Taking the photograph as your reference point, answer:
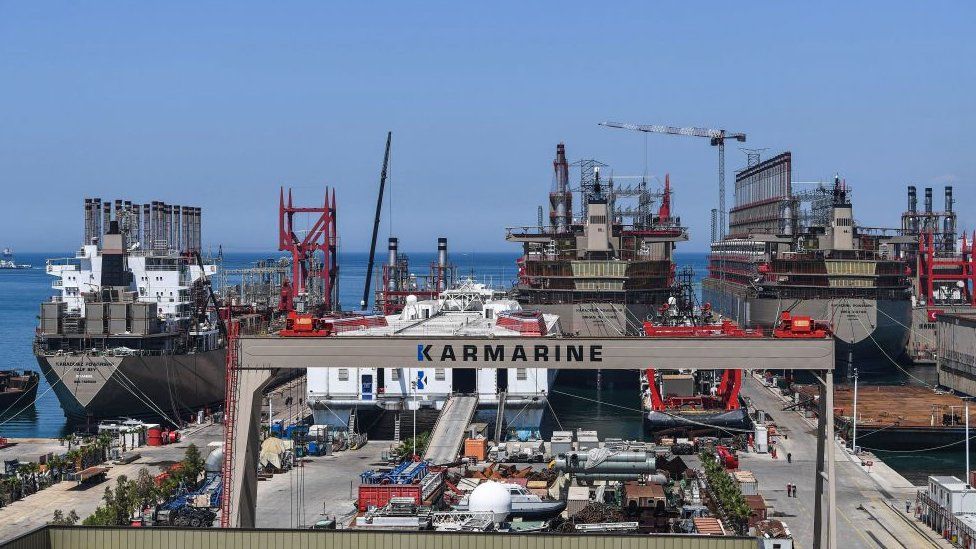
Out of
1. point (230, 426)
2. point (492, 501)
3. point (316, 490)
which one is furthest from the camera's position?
point (316, 490)

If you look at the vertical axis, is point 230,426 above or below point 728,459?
above

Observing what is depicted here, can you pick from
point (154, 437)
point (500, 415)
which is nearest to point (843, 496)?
point (500, 415)

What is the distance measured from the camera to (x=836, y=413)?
80125mm

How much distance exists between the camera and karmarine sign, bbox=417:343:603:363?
3859cm

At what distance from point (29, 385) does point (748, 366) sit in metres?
76.9

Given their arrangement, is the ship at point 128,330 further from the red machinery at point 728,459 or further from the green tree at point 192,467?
the red machinery at point 728,459

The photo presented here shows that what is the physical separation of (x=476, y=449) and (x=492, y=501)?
1712 centimetres

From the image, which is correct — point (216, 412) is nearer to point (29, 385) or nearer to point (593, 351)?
point (29, 385)

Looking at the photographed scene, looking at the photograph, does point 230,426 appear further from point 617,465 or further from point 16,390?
point 16,390

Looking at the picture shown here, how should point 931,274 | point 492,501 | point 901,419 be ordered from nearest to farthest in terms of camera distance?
point 492,501, point 901,419, point 931,274

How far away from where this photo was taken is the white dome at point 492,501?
4856 cm

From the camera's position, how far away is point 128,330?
87.1 meters

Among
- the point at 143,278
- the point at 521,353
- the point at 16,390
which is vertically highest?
the point at 143,278

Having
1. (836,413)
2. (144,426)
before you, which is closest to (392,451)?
(144,426)
